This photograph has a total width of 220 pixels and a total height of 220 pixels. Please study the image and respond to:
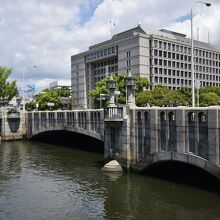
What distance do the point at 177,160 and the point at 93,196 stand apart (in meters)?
8.16

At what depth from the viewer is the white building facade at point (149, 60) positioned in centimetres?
14538

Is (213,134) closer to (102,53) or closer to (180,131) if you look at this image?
(180,131)

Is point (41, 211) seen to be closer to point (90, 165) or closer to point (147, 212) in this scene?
point (147, 212)

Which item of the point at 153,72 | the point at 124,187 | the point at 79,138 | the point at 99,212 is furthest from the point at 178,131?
the point at 153,72

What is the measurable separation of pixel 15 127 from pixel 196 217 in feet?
218

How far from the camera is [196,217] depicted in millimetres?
25078

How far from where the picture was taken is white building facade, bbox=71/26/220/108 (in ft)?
477

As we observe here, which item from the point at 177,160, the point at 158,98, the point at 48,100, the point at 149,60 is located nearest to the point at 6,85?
the point at 48,100

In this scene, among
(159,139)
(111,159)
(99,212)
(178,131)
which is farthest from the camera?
(111,159)

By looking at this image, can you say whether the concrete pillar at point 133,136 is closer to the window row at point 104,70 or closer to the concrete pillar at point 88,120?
the concrete pillar at point 88,120

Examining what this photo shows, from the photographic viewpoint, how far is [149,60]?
14588cm

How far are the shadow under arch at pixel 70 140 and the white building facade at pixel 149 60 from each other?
5743cm

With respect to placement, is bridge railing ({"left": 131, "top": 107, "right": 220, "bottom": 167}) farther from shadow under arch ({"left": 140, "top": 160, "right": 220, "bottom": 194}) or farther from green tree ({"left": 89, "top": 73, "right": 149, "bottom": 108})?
green tree ({"left": 89, "top": 73, "right": 149, "bottom": 108})

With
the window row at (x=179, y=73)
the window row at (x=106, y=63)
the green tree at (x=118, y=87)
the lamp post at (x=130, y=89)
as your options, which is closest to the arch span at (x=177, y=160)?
the lamp post at (x=130, y=89)
